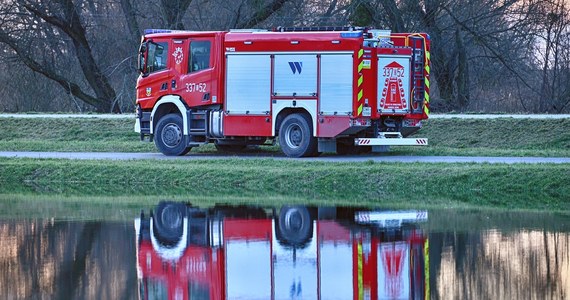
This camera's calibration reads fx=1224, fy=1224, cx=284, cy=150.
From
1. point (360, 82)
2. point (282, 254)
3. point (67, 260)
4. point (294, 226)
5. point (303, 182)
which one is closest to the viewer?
point (67, 260)

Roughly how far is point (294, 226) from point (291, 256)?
2653 mm

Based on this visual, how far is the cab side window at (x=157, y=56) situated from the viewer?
26.5 metres

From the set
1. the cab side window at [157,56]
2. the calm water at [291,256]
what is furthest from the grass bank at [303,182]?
the cab side window at [157,56]

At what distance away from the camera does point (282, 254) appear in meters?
12.6

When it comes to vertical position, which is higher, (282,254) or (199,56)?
(199,56)

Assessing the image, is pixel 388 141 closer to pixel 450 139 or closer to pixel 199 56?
pixel 199 56

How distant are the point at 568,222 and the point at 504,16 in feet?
75.4

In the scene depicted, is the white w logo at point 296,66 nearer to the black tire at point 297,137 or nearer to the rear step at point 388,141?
the black tire at point 297,137

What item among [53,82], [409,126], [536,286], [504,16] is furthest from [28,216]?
[53,82]

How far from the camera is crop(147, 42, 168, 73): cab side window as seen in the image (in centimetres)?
2650

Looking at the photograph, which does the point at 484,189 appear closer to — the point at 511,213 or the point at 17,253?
the point at 511,213

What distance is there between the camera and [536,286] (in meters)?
10.6

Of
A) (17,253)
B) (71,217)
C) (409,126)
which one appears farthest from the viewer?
(409,126)

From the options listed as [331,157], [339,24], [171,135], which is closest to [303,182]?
[331,157]
